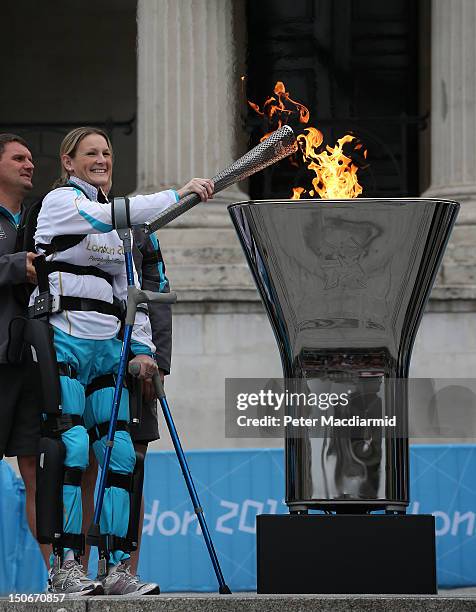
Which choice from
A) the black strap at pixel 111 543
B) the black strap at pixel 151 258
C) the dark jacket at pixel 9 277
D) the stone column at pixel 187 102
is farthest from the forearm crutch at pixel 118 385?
the stone column at pixel 187 102

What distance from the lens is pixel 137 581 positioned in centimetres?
708

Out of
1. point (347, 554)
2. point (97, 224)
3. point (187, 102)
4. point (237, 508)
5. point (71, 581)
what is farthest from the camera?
point (187, 102)

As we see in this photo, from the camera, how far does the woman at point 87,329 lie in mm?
7062

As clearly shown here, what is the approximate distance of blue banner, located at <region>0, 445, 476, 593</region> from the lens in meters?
11.5

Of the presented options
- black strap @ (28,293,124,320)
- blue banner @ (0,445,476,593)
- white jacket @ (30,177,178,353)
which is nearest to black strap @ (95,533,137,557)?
white jacket @ (30,177,178,353)

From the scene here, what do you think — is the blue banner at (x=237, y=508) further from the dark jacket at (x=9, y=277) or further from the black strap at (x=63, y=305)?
the black strap at (x=63, y=305)

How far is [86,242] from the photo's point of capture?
7.27 metres

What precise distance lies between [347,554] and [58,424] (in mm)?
1274

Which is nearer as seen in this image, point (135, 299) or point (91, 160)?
point (135, 299)

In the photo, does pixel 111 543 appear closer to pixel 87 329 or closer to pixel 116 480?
pixel 116 480

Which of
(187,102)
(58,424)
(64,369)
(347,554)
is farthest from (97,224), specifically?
(187,102)

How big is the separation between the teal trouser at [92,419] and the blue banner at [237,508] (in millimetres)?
4294

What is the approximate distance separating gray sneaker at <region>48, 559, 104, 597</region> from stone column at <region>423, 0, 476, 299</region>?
943cm

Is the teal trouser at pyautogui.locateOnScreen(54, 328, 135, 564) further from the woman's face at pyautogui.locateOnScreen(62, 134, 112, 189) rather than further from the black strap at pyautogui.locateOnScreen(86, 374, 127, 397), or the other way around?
the woman's face at pyautogui.locateOnScreen(62, 134, 112, 189)
